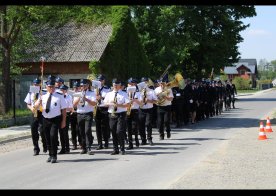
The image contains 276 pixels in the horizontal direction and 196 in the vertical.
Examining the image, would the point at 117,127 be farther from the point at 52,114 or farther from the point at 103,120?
the point at 52,114

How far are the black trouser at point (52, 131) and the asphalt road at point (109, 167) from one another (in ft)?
1.13

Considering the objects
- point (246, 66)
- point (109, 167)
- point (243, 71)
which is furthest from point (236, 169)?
point (246, 66)

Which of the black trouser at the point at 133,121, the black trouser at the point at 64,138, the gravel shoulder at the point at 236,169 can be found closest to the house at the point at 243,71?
the black trouser at the point at 133,121

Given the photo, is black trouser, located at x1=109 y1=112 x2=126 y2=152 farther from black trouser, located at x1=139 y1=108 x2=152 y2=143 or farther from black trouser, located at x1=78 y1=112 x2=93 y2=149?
black trouser, located at x1=139 y1=108 x2=152 y2=143

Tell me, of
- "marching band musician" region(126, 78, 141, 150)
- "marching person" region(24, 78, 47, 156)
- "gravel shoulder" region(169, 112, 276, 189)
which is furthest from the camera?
"marching band musician" region(126, 78, 141, 150)

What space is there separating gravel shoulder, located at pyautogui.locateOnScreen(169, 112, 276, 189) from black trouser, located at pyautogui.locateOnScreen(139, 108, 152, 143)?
230 centimetres

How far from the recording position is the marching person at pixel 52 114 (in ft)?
39.3

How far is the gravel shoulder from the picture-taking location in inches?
334

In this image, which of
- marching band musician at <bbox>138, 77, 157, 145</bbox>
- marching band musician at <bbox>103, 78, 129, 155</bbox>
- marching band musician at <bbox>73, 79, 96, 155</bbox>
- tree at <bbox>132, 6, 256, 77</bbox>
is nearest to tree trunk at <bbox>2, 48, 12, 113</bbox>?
marching band musician at <bbox>138, 77, 157, 145</bbox>

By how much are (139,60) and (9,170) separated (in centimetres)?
2334

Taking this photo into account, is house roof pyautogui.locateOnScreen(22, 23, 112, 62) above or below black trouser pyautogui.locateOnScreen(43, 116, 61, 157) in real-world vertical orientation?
above

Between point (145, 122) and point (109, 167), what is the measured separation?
199 inches
